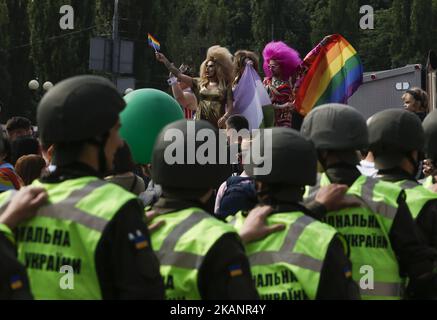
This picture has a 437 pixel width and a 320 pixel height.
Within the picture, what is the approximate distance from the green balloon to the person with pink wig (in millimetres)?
4273

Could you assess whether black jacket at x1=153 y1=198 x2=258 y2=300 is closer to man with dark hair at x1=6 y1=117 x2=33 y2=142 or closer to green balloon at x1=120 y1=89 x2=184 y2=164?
green balloon at x1=120 y1=89 x2=184 y2=164

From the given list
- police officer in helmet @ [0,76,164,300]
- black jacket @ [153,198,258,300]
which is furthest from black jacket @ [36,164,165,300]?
black jacket @ [153,198,258,300]

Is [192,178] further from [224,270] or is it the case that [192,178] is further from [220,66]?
[220,66]

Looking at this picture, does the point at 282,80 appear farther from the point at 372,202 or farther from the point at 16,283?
the point at 16,283

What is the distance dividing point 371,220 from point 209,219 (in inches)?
44.2

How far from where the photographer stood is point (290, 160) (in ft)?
13.8

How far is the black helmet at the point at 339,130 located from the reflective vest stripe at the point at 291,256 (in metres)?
0.75

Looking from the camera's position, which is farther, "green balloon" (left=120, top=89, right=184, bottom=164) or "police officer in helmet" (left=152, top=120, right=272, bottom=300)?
"green balloon" (left=120, top=89, right=184, bottom=164)

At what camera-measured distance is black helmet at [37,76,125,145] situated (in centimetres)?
361

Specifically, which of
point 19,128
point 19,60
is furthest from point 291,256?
point 19,60

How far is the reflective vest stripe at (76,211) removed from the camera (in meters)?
3.45

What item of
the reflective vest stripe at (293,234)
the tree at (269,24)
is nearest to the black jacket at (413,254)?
the reflective vest stripe at (293,234)

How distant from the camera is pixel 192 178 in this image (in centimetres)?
402
